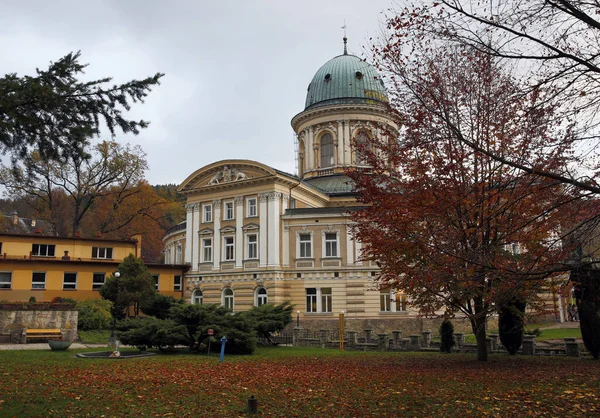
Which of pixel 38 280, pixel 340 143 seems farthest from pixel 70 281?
pixel 340 143

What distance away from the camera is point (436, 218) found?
15.5 m

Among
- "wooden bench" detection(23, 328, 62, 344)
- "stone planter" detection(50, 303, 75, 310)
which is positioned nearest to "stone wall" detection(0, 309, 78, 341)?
"stone planter" detection(50, 303, 75, 310)

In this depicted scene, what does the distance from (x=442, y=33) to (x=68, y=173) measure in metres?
46.8

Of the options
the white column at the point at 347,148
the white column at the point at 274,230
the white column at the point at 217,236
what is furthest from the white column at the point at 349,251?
the white column at the point at 217,236

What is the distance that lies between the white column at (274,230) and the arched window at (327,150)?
9.65 metres

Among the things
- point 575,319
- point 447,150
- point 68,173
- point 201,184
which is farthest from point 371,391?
point 68,173

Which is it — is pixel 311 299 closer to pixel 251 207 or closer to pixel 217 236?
pixel 251 207

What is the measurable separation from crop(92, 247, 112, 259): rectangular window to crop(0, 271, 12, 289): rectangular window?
6.15m

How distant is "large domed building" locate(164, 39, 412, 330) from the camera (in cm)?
3741

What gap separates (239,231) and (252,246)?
1.60 m

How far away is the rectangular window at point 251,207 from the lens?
1577 inches

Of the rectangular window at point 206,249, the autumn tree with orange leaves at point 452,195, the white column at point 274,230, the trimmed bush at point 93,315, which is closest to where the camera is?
the autumn tree with orange leaves at point 452,195

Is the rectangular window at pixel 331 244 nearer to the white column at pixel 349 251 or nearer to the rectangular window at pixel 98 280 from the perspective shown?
the white column at pixel 349 251

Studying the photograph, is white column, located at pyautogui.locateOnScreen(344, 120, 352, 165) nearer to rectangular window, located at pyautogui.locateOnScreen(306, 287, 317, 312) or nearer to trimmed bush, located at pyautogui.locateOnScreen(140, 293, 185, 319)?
rectangular window, located at pyautogui.locateOnScreen(306, 287, 317, 312)
